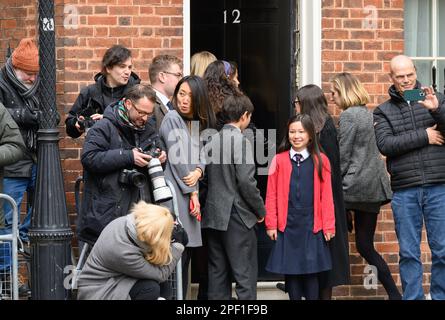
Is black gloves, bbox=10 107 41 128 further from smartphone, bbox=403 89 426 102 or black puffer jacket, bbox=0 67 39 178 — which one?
smartphone, bbox=403 89 426 102

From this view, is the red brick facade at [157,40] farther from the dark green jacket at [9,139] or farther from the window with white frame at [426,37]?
the dark green jacket at [9,139]

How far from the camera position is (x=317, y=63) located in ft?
31.6

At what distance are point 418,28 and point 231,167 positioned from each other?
2.82 metres

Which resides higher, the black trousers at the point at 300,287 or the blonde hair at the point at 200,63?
the blonde hair at the point at 200,63

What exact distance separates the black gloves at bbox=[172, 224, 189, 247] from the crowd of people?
0.03 m

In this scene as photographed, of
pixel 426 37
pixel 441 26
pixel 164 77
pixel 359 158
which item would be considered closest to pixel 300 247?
pixel 359 158

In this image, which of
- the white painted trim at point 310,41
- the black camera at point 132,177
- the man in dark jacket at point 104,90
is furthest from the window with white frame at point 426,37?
the black camera at point 132,177

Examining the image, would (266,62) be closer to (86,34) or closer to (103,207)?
(86,34)

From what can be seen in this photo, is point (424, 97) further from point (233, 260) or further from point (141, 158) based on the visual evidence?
point (141, 158)

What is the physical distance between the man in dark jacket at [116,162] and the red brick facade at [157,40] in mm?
1499

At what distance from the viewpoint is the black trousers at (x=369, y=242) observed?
9116 mm

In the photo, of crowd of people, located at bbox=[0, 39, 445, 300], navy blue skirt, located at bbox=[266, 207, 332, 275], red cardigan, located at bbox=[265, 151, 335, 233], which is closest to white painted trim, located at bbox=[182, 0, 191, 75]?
crowd of people, located at bbox=[0, 39, 445, 300]

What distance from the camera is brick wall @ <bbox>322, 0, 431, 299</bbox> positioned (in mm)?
9648

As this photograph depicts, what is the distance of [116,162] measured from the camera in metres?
7.65
